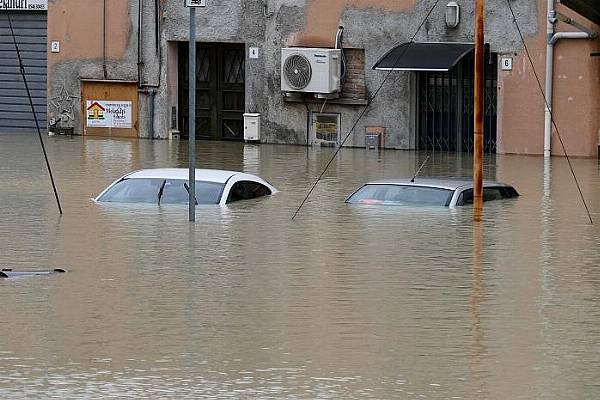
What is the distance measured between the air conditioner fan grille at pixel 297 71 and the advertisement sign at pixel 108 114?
4488 mm

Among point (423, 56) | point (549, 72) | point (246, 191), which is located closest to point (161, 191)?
point (246, 191)

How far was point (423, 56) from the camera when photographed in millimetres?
32969

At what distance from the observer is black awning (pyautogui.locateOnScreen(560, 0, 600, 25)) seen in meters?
27.3

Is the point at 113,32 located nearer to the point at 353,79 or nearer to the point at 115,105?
the point at 115,105

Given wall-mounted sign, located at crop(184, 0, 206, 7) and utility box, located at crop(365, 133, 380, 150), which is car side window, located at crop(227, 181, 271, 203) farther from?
utility box, located at crop(365, 133, 380, 150)

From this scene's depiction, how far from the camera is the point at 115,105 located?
37.7 meters

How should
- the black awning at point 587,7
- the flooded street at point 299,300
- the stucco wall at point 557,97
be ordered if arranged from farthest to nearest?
the stucco wall at point 557,97 → the black awning at point 587,7 → the flooded street at point 299,300

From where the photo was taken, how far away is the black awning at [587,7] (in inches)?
1077

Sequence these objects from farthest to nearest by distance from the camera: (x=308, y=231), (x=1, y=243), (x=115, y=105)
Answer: (x=115, y=105) < (x=308, y=231) < (x=1, y=243)

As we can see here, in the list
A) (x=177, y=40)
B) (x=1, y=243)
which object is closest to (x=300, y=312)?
(x=1, y=243)

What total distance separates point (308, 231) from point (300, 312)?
247 inches

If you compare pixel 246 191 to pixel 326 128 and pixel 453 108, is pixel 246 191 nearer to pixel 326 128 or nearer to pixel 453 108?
pixel 453 108

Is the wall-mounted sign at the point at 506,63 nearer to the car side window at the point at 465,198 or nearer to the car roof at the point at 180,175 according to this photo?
the car side window at the point at 465,198

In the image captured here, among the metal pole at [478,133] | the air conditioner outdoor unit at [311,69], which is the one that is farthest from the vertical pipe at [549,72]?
the metal pole at [478,133]
